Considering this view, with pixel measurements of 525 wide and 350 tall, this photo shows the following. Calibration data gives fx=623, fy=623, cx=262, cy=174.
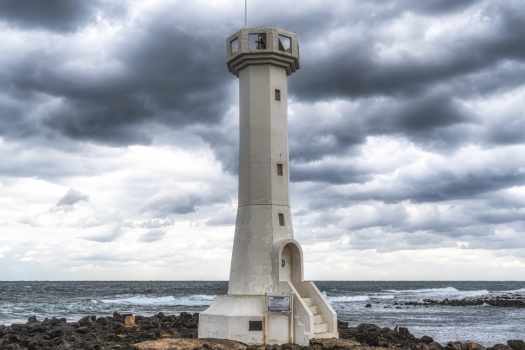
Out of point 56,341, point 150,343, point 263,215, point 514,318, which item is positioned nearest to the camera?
point 150,343

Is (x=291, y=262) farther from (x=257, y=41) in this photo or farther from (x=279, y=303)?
(x=257, y=41)

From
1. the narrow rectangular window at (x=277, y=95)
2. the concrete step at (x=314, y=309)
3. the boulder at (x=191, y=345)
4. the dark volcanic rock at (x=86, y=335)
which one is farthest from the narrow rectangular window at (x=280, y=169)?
the dark volcanic rock at (x=86, y=335)

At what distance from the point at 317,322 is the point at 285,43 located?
7.36 m

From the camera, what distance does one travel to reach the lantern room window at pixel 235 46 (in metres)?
16.5

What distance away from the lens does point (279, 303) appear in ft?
49.8

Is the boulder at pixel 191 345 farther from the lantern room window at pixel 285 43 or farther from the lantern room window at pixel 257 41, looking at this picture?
the lantern room window at pixel 285 43

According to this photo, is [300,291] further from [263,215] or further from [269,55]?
[269,55]

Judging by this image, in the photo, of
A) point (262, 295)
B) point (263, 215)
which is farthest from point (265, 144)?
point (262, 295)

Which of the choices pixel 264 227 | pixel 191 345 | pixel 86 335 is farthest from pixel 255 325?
pixel 86 335

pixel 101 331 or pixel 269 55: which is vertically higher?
pixel 269 55

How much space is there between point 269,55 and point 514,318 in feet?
82.7

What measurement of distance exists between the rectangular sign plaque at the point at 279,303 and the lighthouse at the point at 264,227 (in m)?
0.01

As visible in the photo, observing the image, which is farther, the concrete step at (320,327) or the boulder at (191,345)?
the concrete step at (320,327)

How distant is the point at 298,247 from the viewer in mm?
16172
